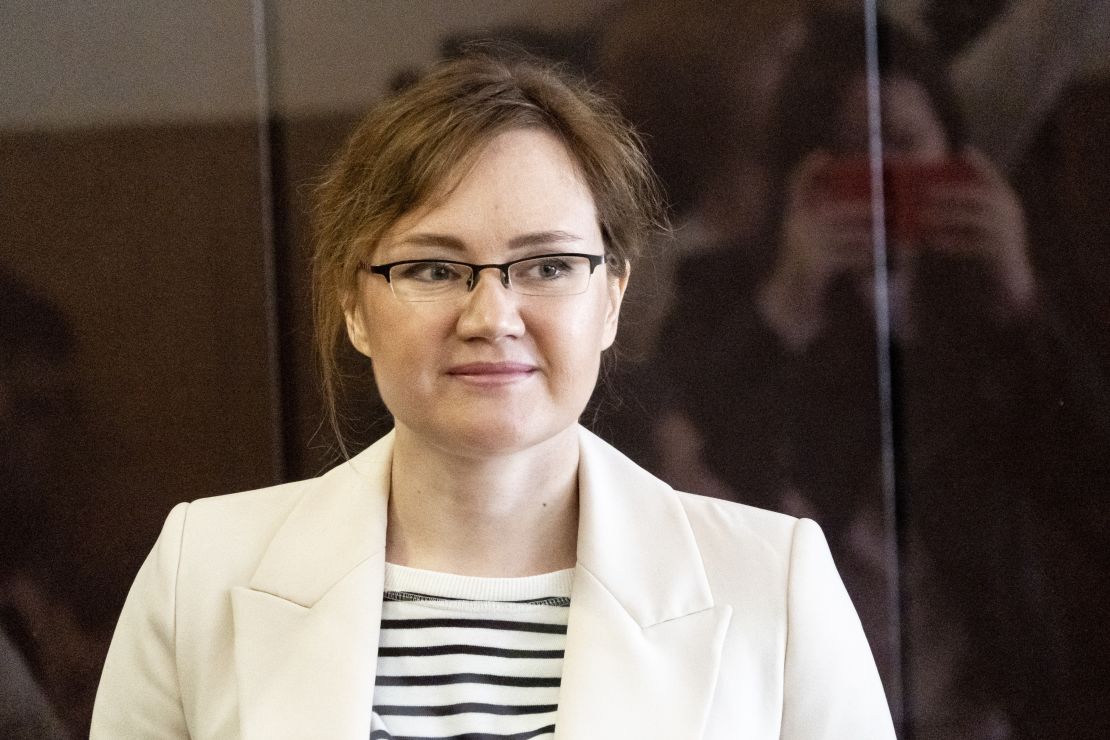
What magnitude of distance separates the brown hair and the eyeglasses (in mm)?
68

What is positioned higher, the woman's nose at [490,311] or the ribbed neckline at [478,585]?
the woman's nose at [490,311]

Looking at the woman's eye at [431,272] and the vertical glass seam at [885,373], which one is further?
the vertical glass seam at [885,373]

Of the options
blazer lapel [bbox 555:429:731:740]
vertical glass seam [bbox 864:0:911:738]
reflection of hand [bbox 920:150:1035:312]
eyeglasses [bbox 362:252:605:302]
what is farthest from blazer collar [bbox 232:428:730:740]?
reflection of hand [bbox 920:150:1035:312]

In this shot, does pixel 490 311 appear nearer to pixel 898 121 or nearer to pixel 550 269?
pixel 550 269

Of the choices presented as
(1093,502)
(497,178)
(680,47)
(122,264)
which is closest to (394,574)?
(497,178)

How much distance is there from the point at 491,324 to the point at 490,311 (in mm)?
16

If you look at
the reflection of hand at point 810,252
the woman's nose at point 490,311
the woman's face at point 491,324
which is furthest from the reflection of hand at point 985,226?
the woman's nose at point 490,311

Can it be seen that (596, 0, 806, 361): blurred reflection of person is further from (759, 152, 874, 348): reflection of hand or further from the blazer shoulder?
the blazer shoulder

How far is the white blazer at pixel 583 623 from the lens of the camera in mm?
1479

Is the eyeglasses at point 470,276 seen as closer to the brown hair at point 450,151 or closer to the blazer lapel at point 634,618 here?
the brown hair at point 450,151

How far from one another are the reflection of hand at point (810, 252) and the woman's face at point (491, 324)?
0.48 metres

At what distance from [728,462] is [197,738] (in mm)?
852

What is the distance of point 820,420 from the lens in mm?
1896

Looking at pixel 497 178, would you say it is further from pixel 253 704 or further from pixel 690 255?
pixel 253 704
